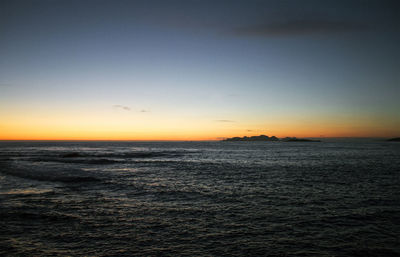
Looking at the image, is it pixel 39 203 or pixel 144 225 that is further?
pixel 39 203

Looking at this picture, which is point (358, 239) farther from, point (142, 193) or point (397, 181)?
point (397, 181)

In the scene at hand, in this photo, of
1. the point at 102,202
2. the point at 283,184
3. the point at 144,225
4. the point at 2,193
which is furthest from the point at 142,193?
the point at 283,184

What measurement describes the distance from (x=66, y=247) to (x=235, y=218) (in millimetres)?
7783

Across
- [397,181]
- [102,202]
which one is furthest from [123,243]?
[397,181]

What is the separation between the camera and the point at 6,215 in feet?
41.5

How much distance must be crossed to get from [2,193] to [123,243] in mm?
14799

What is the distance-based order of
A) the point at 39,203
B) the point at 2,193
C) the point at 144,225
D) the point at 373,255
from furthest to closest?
1. the point at 2,193
2. the point at 39,203
3. the point at 144,225
4. the point at 373,255

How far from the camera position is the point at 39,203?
1514 cm

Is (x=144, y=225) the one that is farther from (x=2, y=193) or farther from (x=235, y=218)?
(x=2, y=193)

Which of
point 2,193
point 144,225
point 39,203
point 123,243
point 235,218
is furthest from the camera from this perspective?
point 2,193

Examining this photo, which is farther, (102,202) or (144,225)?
(102,202)

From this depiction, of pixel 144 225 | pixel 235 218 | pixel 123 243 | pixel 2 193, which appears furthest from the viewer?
pixel 2 193

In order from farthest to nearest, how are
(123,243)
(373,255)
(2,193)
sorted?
(2,193) < (123,243) < (373,255)

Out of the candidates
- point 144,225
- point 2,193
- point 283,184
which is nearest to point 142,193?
point 144,225
